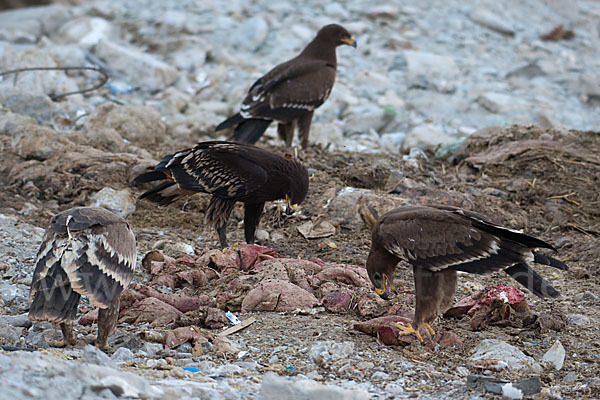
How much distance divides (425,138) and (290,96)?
7.67 ft

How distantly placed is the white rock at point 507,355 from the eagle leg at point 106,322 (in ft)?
6.89

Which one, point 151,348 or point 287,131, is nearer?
point 151,348

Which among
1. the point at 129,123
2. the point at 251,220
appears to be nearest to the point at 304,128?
the point at 129,123

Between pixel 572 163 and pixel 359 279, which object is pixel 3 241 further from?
pixel 572 163

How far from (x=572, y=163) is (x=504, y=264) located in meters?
4.63

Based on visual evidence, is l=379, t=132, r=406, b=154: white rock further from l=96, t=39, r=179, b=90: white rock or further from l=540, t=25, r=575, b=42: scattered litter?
l=540, t=25, r=575, b=42: scattered litter

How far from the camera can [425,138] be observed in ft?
33.8

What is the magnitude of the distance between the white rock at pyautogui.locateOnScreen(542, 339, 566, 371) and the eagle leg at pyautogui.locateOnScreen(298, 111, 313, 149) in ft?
16.9

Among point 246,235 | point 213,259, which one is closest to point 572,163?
point 246,235

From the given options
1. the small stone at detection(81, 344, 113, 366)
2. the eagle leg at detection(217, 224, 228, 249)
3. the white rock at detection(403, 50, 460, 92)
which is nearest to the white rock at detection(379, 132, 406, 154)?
the white rock at detection(403, 50, 460, 92)

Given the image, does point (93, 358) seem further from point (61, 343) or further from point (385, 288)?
point (385, 288)

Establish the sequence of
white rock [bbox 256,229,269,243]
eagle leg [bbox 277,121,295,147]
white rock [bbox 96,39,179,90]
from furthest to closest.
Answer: white rock [bbox 96,39,179,90] < eagle leg [bbox 277,121,295,147] < white rock [bbox 256,229,269,243]

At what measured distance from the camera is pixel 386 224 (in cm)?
489

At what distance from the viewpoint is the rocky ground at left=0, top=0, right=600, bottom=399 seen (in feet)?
13.7
